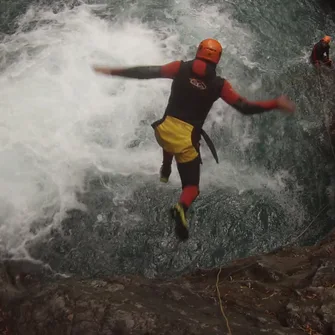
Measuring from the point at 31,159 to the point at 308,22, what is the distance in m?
8.45

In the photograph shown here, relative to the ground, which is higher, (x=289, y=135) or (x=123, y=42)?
(x=123, y=42)

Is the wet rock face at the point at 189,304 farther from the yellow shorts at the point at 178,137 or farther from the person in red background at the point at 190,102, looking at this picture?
the yellow shorts at the point at 178,137

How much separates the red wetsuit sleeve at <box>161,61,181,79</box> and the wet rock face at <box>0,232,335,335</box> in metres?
2.40

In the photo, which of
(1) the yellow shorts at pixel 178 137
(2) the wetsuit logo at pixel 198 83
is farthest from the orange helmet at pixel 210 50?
(1) the yellow shorts at pixel 178 137

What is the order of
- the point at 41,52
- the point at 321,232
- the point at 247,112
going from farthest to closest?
the point at 41,52, the point at 321,232, the point at 247,112

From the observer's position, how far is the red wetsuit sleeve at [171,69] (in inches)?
172

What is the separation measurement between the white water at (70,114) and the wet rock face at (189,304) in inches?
74.1

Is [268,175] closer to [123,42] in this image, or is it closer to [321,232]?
[321,232]

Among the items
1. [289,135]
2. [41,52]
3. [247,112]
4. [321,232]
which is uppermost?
[247,112]

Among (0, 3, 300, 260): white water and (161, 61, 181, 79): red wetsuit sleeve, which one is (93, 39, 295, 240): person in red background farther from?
(0, 3, 300, 260): white water

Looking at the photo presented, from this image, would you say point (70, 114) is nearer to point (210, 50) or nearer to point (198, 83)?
point (198, 83)

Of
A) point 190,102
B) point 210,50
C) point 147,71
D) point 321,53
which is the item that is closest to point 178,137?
point 190,102

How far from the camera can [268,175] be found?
8.07m

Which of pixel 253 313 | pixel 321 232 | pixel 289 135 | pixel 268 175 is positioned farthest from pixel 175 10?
pixel 253 313
